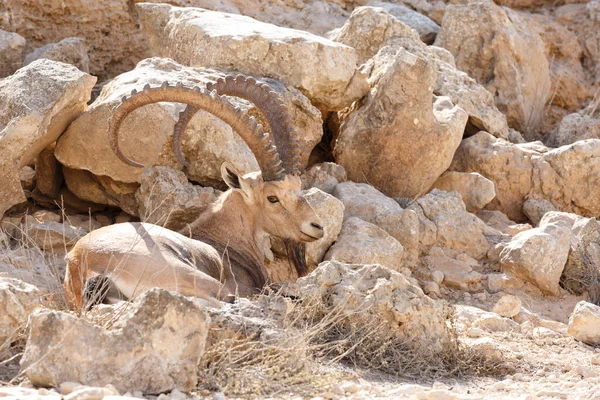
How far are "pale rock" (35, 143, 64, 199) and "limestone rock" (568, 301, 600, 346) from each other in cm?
442

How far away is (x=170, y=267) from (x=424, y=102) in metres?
4.21

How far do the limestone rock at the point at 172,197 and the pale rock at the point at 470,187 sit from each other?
9.42 feet

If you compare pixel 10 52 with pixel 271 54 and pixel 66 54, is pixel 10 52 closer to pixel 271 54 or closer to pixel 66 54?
pixel 66 54

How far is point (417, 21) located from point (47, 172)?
6.04 meters

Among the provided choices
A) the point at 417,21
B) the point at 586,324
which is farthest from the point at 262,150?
the point at 417,21

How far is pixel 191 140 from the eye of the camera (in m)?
7.45

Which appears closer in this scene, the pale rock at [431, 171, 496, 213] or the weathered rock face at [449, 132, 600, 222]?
the pale rock at [431, 171, 496, 213]

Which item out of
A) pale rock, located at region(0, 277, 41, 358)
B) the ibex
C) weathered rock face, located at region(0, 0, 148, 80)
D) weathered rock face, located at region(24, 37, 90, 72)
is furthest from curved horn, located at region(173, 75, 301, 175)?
weathered rock face, located at region(0, 0, 148, 80)

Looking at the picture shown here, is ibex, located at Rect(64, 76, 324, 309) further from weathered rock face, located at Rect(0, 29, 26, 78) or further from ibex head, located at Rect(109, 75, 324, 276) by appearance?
weathered rock face, located at Rect(0, 29, 26, 78)

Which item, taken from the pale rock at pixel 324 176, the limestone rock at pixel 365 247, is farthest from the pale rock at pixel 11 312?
the pale rock at pixel 324 176

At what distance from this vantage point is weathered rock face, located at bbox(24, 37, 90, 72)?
31.6ft

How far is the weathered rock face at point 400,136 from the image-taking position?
8.95 m

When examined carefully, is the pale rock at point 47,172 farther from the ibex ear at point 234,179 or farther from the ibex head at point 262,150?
the ibex ear at point 234,179

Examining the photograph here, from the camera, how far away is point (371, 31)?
1030cm
